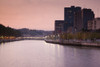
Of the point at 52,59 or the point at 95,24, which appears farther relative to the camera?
the point at 95,24

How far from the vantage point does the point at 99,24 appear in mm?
148625

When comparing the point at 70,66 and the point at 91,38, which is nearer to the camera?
the point at 70,66

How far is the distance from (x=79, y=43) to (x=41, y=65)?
47827mm

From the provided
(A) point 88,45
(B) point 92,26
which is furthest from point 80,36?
(B) point 92,26

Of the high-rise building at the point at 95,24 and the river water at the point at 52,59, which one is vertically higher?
the high-rise building at the point at 95,24

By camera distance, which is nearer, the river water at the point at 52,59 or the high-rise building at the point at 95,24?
A: the river water at the point at 52,59

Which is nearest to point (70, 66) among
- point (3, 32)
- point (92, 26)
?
point (3, 32)

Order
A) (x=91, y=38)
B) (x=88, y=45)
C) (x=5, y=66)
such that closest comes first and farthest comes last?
(x=5, y=66) → (x=88, y=45) → (x=91, y=38)

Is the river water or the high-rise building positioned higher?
the high-rise building

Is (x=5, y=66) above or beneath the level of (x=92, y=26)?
beneath

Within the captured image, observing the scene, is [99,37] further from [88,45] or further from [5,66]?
[5,66]

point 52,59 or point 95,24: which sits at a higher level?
point 95,24

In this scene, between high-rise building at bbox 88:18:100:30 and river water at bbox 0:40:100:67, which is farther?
high-rise building at bbox 88:18:100:30

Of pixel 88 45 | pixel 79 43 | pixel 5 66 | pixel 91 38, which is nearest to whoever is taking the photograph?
pixel 5 66
